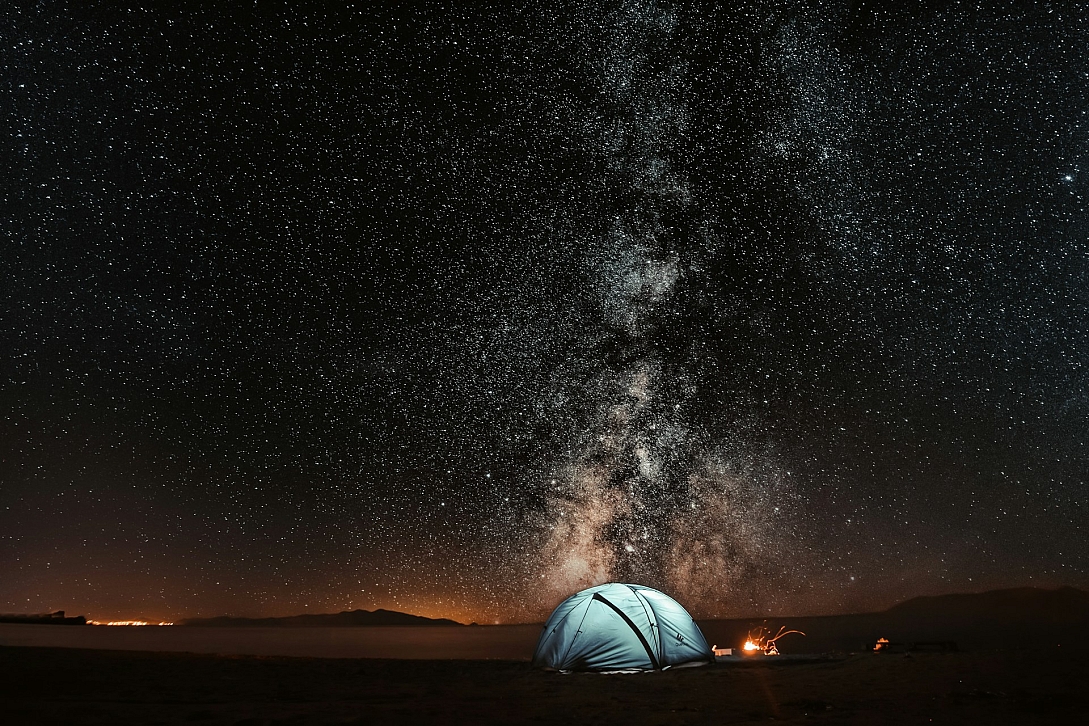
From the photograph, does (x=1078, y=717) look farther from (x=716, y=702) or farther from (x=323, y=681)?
(x=323, y=681)

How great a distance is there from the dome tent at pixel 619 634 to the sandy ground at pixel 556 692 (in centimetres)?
51

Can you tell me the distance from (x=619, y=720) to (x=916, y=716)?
3.38 metres

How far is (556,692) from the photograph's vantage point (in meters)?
9.63

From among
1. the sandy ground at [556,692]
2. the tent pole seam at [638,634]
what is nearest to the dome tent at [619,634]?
the tent pole seam at [638,634]

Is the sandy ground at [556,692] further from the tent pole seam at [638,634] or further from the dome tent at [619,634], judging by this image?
the dome tent at [619,634]

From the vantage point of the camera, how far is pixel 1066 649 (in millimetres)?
14484

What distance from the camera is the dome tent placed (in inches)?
476

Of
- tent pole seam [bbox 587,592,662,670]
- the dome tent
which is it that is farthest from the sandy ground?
the dome tent

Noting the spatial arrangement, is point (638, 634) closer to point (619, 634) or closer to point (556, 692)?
point (619, 634)

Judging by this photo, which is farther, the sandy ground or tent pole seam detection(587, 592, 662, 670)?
tent pole seam detection(587, 592, 662, 670)

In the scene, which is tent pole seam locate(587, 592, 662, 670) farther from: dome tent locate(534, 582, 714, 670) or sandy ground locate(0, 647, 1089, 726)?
sandy ground locate(0, 647, 1089, 726)

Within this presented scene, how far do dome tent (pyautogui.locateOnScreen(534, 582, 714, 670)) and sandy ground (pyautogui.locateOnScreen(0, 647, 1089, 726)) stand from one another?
19.9 inches

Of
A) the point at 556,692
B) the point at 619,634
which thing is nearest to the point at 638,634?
the point at 619,634

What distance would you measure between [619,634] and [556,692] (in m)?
2.93
